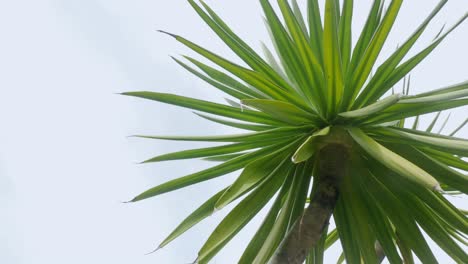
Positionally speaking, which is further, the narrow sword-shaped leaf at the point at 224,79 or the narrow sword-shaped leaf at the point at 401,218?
the narrow sword-shaped leaf at the point at 224,79

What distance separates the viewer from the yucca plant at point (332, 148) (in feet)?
5.11

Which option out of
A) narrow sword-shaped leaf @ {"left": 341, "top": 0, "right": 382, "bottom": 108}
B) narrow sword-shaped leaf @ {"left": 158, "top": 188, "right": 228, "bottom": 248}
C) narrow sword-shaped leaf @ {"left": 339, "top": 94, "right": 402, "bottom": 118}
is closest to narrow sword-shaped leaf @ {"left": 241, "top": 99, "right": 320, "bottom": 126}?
narrow sword-shaped leaf @ {"left": 339, "top": 94, "right": 402, "bottom": 118}

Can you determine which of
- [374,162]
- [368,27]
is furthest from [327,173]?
[368,27]

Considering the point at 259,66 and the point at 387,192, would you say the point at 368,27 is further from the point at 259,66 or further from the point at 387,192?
the point at 387,192

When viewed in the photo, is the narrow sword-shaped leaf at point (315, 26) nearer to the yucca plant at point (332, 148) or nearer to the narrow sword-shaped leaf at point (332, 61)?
the yucca plant at point (332, 148)

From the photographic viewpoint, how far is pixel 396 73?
68.4 inches

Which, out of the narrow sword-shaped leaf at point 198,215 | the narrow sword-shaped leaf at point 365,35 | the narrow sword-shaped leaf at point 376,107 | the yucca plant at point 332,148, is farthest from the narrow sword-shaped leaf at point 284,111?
the narrow sword-shaped leaf at point 198,215

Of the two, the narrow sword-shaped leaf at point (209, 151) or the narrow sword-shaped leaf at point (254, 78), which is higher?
the narrow sword-shaped leaf at point (254, 78)

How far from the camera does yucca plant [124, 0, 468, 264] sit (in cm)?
156

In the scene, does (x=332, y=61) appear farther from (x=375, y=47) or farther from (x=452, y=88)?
(x=452, y=88)

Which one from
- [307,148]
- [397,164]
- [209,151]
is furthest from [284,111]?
[209,151]

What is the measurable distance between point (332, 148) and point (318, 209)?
0.23m

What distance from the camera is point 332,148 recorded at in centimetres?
171

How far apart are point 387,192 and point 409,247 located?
187mm
